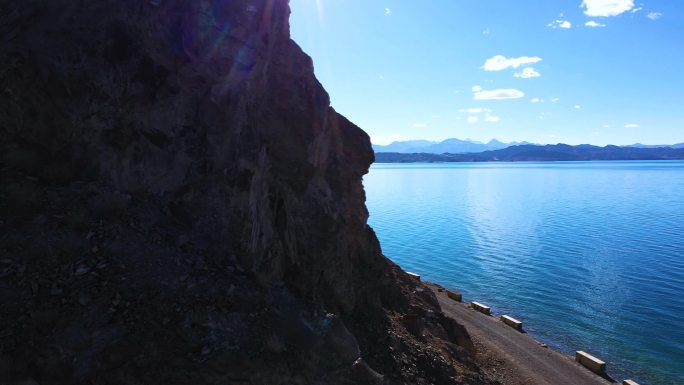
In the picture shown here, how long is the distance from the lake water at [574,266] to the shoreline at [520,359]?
3128 millimetres

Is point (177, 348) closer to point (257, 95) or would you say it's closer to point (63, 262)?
point (63, 262)

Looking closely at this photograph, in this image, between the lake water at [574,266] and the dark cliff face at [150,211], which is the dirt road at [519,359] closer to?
the lake water at [574,266]

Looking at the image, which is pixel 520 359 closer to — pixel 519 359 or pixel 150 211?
pixel 519 359

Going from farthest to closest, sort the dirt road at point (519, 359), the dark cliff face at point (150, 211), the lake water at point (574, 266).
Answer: the lake water at point (574, 266) → the dirt road at point (519, 359) → the dark cliff face at point (150, 211)

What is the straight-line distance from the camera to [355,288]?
19812 mm

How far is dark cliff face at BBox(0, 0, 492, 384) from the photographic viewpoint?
26.8 feet

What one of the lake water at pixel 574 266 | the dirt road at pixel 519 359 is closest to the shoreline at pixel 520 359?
the dirt road at pixel 519 359

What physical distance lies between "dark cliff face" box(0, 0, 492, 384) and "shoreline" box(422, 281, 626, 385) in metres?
13.1

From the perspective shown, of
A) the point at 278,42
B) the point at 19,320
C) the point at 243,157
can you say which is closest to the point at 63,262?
the point at 19,320

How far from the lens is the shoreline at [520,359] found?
2527cm

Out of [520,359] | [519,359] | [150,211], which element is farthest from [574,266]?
[150,211]

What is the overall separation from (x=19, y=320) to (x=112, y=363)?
6.01 feet

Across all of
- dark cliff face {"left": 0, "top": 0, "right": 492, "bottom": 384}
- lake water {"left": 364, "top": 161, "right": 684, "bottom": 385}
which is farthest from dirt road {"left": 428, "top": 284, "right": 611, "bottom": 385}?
dark cliff face {"left": 0, "top": 0, "right": 492, "bottom": 384}

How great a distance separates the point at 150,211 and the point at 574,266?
56186 millimetres
